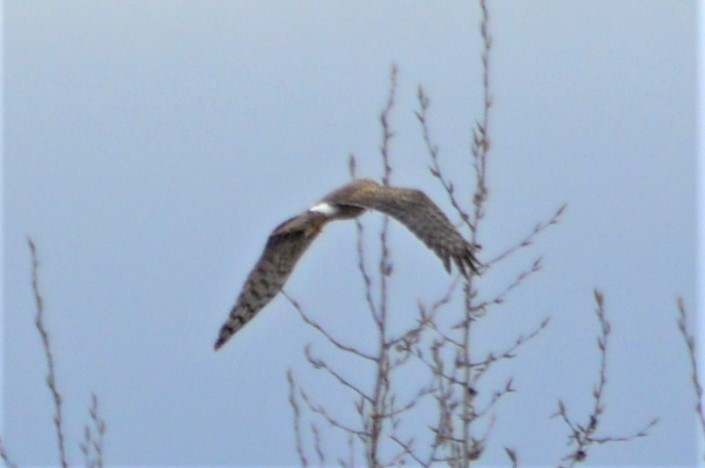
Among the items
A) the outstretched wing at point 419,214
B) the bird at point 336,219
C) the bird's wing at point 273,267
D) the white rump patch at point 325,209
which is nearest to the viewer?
the outstretched wing at point 419,214

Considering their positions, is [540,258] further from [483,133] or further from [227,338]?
[227,338]

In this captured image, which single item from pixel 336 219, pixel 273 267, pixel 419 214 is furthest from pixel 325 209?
pixel 419 214

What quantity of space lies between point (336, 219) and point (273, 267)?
0.36m

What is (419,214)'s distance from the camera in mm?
4414

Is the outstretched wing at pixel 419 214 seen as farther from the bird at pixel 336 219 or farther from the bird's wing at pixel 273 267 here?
the bird's wing at pixel 273 267

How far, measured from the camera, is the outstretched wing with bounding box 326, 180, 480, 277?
400 centimetres

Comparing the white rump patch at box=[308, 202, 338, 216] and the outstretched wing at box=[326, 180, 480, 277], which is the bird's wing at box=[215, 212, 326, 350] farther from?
the outstretched wing at box=[326, 180, 480, 277]

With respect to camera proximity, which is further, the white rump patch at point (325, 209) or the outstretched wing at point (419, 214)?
the white rump patch at point (325, 209)

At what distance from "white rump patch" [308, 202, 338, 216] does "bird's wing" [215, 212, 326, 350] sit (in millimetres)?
36

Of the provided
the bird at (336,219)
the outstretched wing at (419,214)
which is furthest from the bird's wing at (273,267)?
the outstretched wing at (419,214)

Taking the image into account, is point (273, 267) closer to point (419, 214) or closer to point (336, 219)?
point (336, 219)

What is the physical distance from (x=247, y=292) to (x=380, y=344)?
0.99 meters

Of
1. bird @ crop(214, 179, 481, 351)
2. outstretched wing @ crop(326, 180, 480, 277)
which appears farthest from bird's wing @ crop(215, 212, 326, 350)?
outstretched wing @ crop(326, 180, 480, 277)

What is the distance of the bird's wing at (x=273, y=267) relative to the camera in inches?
173
